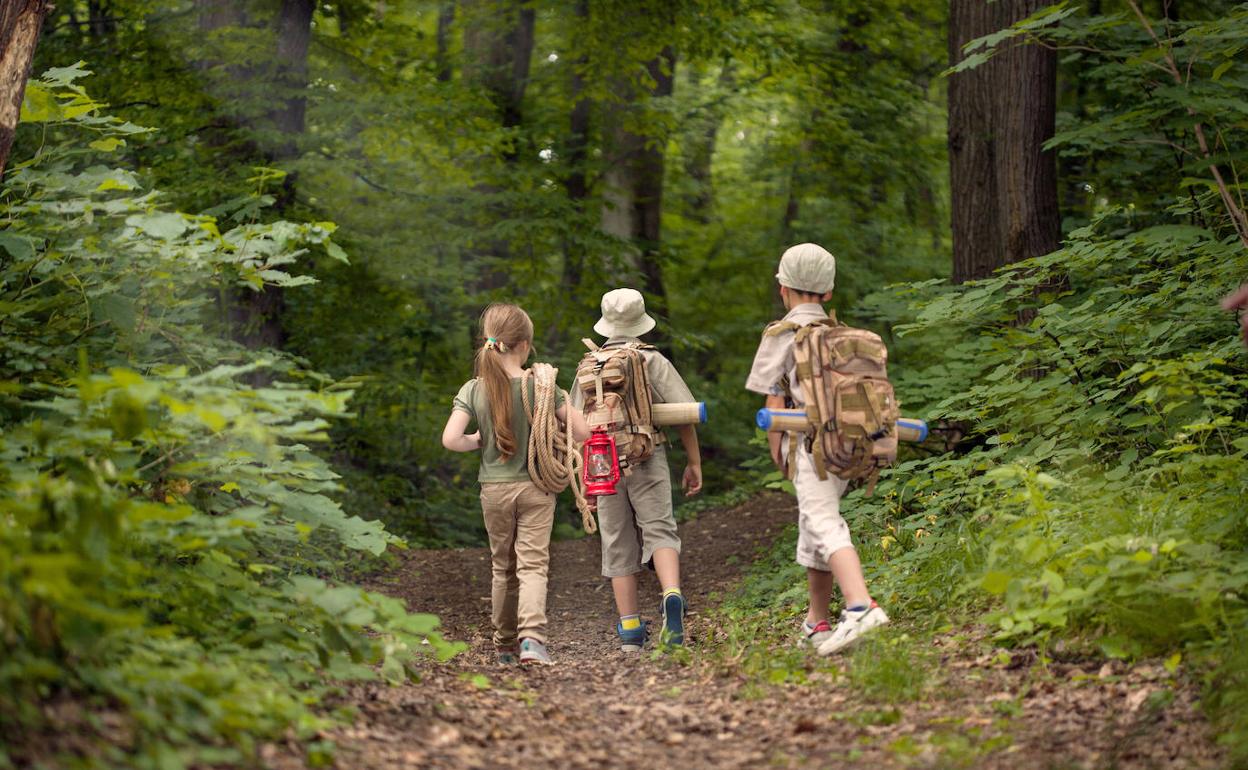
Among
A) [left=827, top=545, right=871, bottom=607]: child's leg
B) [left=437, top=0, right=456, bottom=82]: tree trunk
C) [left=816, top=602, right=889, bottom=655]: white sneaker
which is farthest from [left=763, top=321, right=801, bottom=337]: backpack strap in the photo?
[left=437, top=0, right=456, bottom=82]: tree trunk

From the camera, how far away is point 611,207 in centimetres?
1441

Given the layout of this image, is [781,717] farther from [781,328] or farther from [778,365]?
[781,328]

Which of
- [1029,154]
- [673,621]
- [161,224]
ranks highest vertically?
[1029,154]

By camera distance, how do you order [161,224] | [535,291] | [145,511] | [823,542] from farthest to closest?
[535,291]
[823,542]
[161,224]
[145,511]

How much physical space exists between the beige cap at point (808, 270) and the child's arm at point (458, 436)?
184 cm

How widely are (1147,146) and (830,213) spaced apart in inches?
264

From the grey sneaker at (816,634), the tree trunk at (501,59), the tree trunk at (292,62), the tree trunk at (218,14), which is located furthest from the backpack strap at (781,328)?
the tree trunk at (501,59)

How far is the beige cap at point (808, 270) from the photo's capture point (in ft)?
18.3

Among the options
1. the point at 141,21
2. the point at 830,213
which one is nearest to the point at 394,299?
the point at 141,21

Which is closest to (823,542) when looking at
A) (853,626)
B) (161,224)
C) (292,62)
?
(853,626)

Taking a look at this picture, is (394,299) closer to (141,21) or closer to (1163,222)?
(141,21)

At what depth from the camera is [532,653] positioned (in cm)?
614

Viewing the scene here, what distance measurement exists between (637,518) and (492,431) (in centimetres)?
104

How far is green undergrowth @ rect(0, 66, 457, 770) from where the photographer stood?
3.24 meters
